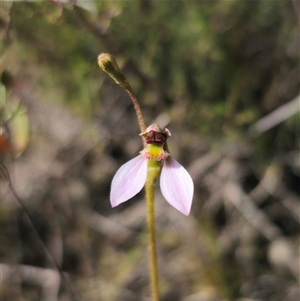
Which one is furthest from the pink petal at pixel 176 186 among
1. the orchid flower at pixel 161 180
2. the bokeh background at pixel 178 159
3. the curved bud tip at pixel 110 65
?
the bokeh background at pixel 178 159

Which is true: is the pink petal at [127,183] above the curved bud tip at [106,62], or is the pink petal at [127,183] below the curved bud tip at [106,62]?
below

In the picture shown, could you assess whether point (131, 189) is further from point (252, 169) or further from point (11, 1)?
point (252, 169)

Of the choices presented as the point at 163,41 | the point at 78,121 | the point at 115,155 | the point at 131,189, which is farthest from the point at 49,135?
the point at 131,189

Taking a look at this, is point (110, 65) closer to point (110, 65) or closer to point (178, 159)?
point (110, 65)

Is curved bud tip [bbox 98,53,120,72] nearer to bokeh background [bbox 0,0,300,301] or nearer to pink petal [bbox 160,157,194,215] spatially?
pink petal [bbox 160,157,194,215]

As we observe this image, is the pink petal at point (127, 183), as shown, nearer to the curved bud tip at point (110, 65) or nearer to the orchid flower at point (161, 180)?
the orchid flower at point (161, 180)

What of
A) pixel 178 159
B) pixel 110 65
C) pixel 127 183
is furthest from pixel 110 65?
pixel 178 159
